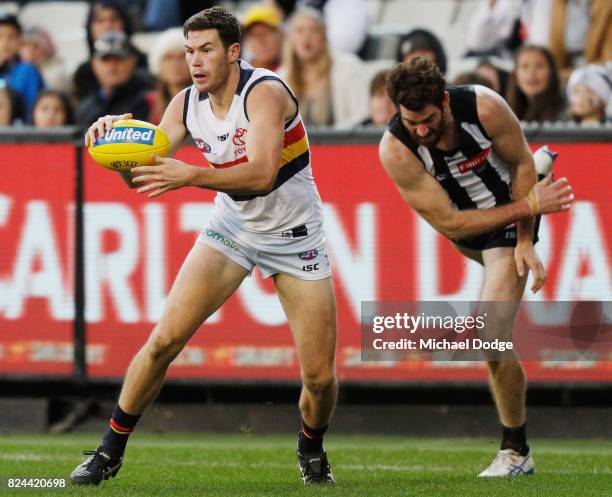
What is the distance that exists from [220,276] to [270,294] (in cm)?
313

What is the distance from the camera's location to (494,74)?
1188 centimetres

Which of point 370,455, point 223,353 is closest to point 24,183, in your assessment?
point 223,353

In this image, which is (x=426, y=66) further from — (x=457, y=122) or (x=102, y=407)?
(x=102, y=407)

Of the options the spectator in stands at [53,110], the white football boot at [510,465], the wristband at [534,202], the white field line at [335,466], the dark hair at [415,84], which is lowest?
the white field line at [335,466]

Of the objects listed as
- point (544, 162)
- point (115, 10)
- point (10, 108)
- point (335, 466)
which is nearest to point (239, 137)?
point (544, 162)

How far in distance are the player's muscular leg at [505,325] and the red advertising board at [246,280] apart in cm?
204

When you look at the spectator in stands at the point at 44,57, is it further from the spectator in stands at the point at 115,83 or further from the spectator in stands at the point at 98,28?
the spectator in stands at the point at 115,83

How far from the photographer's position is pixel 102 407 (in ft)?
35.8

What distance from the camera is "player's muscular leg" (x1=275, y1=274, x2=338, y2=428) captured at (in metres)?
7.38

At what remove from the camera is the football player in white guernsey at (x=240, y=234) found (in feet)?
23.1

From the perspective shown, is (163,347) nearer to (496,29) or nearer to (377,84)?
(377,84)

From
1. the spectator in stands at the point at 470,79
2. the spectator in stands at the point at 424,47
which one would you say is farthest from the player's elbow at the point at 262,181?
the spectator in stands at the point at 424,47

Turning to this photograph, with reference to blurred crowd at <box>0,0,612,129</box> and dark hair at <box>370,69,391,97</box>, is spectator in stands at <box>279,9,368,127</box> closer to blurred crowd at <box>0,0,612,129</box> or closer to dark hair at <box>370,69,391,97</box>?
blurred crowd at <box>0,0,612,129</box>

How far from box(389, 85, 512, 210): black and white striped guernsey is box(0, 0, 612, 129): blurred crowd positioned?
2.96 m
